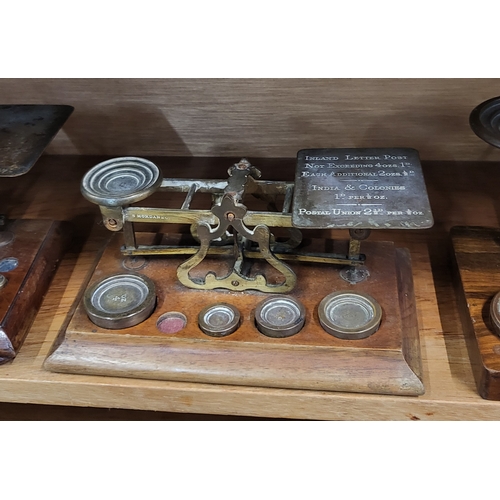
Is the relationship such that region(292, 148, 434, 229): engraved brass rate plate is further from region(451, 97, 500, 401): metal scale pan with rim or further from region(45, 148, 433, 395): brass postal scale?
region(451, 97, 500, 401): metal scale pan with rim

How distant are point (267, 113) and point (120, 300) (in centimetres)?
60

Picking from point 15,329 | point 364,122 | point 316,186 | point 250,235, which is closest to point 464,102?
point 364,122

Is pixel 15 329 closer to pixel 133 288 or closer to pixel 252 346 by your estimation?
pixel 133 288

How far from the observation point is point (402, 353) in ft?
3.78

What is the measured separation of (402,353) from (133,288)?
53 cm

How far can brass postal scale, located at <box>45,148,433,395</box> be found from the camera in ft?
3.76

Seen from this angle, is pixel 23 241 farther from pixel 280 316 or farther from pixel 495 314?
pixel 495 314

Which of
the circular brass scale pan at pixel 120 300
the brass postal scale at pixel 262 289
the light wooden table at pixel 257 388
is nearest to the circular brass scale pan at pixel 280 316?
the brass postal scale at pixel 262 289

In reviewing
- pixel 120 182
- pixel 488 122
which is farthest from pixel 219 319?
pixel 488 122

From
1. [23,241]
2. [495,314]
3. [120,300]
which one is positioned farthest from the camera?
[23,241]

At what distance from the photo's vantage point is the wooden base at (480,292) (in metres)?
1.11

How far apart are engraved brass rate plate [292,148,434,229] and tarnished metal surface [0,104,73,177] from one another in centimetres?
51

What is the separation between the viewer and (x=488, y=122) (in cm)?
125

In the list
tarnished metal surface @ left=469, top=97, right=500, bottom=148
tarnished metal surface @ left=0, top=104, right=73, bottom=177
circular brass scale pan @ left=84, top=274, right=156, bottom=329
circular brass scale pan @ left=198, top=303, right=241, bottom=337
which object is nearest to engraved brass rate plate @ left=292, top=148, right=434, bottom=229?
tarnished metal surface @ left=469, top=97, right=500, bottom=148
